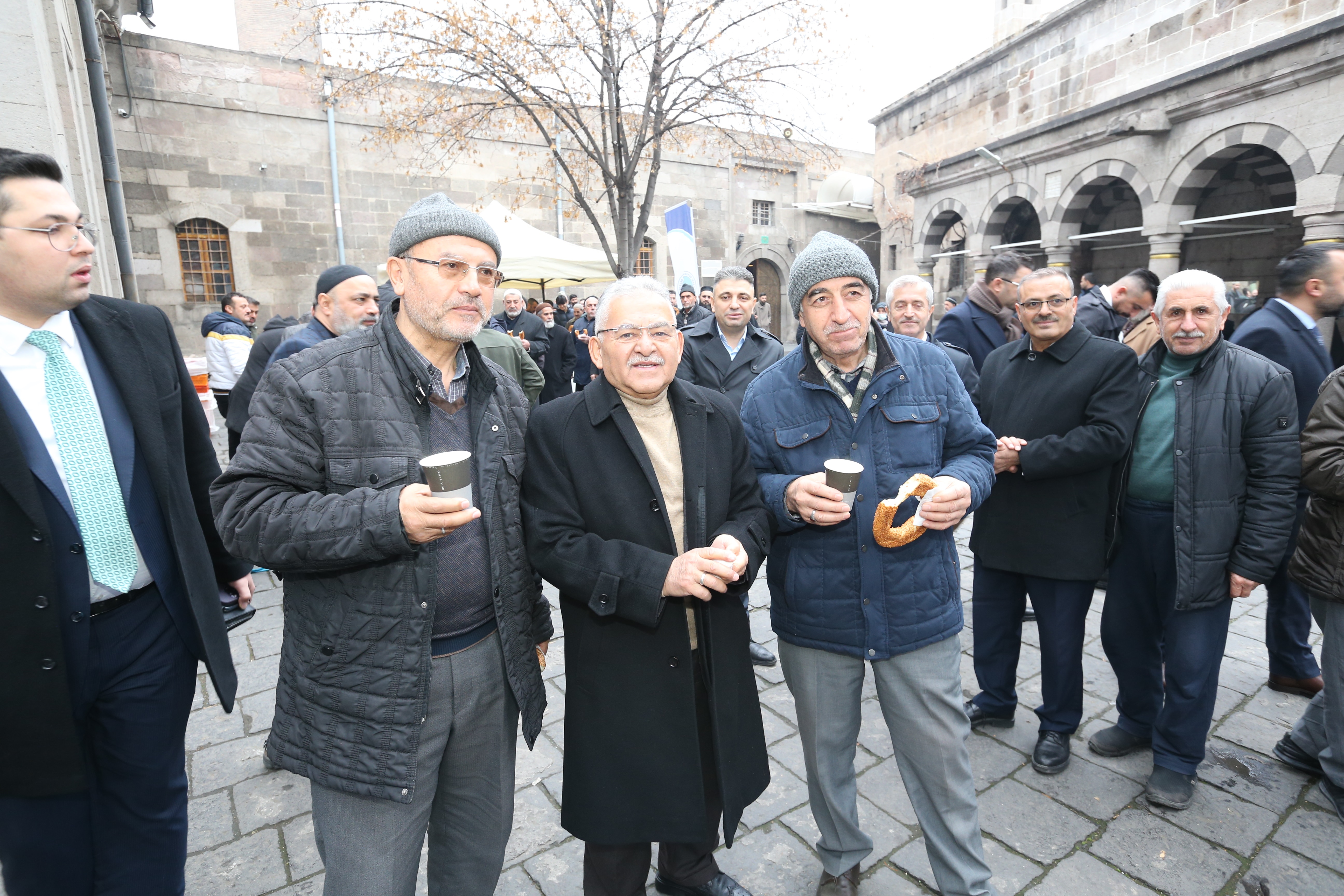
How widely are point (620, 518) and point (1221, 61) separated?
1246 cm

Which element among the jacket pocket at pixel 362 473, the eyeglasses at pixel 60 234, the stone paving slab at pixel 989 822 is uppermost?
the eyeglasses at pixel 60 234

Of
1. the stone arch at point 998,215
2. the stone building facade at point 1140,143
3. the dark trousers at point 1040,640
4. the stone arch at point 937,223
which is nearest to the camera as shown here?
the dark trousers at point 1040,640

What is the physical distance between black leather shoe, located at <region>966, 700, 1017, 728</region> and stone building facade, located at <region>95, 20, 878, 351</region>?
11357mm

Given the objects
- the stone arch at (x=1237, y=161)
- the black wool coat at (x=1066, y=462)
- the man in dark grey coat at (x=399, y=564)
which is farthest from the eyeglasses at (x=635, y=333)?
the stone arch at (x=1237, y=161)

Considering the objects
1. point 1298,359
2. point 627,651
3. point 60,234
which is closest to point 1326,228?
point 1298,359

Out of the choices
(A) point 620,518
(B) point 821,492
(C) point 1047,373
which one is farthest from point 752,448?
(C) point 1047,373

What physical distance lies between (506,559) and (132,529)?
1.04 meters

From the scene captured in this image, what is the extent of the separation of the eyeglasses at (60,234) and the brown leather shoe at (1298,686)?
5499 mm

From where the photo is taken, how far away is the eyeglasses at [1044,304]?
3.13 meters

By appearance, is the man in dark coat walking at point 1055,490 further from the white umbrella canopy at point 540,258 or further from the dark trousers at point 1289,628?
the white umbrella canopy at point 540,258

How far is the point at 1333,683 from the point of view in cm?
284

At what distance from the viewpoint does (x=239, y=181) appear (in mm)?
15250

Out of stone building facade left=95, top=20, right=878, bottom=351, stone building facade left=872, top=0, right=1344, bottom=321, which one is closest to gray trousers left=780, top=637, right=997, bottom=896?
stone building facade left=872, top=0, right=1344, bottom=321

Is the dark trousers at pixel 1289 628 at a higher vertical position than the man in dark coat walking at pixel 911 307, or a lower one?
lower
